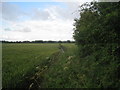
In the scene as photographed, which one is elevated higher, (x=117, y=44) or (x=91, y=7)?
(x=91, y=7)

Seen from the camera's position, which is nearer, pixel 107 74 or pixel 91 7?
pixel 107 74

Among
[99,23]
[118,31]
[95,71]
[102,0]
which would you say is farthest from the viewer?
[102,0]

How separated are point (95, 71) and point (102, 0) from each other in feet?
13.4

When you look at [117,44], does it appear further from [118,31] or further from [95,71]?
[95,71]

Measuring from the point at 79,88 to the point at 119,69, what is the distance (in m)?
1.86

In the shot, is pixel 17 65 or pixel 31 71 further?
pixel 17 65

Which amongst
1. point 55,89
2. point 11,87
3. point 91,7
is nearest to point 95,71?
point 55,89

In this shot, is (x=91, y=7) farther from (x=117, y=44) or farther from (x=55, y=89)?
(x=55, y=89)

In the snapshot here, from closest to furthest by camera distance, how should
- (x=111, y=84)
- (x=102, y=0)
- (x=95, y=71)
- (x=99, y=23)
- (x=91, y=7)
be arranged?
(x=111, y=84), (x=95, y=71), (x=99, y=23), (x=102, y=0), (x=91, y=7)

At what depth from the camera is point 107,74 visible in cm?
560

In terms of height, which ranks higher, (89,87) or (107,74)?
(107,74)

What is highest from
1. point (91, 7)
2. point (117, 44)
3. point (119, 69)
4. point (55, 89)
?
point (91, 7)

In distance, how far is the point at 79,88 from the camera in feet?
19.1

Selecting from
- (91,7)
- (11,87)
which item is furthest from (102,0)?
(11,87)
